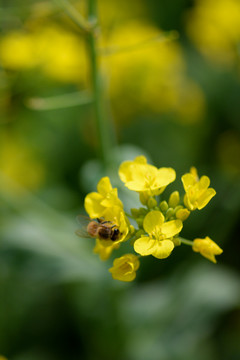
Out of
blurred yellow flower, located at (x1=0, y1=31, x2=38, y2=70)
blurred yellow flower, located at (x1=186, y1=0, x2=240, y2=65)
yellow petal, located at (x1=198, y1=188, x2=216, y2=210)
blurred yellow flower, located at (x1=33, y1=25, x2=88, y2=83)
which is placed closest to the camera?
yellow petal, located at (x1=198, y1=188, x2=216, y2=210)

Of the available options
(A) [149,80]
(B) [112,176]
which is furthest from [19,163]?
(B) [112,176]

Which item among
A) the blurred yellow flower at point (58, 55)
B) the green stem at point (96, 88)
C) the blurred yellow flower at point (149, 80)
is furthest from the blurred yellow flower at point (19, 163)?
A: the green stem at point (96, 88)

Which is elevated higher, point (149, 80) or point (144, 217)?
point (144, 217)

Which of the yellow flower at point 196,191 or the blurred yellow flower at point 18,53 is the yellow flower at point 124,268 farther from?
the blurred yellow flower at point 18,53

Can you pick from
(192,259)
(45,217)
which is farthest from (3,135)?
(192,259)

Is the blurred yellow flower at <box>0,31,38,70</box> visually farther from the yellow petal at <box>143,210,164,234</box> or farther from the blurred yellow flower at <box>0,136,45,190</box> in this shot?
the yellow petal at <box>143,210,164,234</box>

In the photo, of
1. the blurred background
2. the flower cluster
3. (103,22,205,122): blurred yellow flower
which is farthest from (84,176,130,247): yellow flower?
(103,22,205,122): blurred yellow flower

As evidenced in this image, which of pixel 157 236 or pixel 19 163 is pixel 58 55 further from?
pixel 157 236
